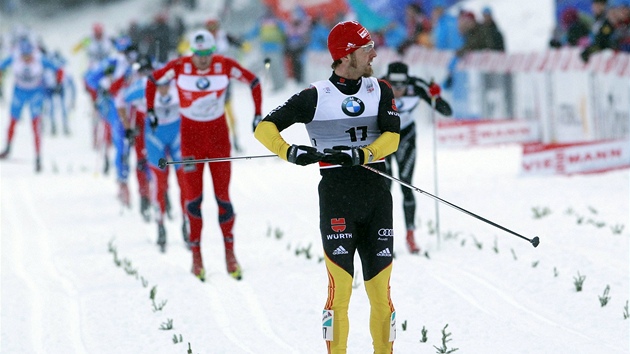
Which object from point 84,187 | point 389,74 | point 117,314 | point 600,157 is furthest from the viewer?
point 84,187

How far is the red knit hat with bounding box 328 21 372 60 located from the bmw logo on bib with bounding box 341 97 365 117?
267mm

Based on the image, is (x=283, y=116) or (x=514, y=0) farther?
(x=514, y=0)

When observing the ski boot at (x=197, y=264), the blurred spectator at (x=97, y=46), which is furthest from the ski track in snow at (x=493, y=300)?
the blurred spectator at (x=97, y=46)

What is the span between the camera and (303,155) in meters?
6.05

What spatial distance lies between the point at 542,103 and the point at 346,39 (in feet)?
42.8

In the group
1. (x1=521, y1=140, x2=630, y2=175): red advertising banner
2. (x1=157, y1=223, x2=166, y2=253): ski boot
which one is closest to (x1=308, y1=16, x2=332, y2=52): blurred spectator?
(x1=521, y1=140, x2=630, y2=175): red advertising banner

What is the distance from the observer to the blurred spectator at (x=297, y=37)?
28.8m

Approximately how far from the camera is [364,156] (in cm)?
608

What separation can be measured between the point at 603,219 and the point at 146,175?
555 centimetres

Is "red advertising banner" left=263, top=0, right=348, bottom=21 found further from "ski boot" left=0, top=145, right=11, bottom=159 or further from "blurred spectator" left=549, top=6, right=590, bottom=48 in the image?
"ski boot" left=0, top=145, right=11, bottom=159

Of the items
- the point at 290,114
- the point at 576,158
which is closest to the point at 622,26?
the point at 576,158

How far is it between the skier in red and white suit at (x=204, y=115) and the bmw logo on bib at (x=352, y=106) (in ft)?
11.2

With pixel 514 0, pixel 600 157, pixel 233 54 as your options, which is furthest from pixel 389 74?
pixel 233 54

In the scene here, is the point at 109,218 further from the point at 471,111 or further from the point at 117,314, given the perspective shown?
the point at 471,111
